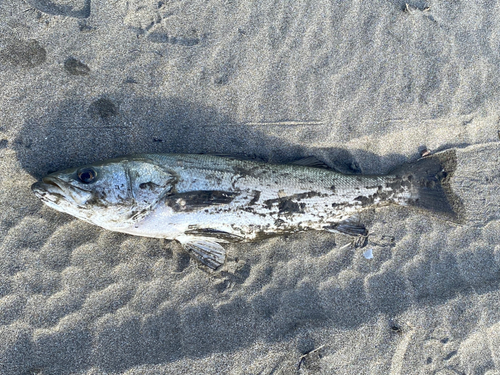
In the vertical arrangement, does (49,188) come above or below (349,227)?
above

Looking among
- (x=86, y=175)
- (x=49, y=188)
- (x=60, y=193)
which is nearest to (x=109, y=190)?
(x=86, y=175)

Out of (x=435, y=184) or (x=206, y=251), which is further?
(x=435, y=184)

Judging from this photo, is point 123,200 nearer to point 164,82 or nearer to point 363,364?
point 164,82

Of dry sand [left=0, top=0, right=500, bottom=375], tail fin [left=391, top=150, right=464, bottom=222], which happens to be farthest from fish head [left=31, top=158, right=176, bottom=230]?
tail fin [left=391, top=150, right=464, bottom=222]

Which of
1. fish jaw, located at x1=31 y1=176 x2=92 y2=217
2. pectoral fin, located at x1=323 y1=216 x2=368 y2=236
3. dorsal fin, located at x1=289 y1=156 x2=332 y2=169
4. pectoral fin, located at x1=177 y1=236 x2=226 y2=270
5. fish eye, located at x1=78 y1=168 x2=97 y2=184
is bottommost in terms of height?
pectoral fin, located at x1=177 y1=236 x2=226 y2=270

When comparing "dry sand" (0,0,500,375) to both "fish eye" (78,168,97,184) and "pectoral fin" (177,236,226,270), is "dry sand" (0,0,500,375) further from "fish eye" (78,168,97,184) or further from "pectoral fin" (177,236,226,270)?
"fish eye" (78,168,97,184)

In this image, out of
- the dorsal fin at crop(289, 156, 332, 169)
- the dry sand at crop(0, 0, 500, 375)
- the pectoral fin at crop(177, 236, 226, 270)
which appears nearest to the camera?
the dry sand at crop(0, 0, 500, 375)

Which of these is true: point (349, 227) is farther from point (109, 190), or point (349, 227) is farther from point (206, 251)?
point (109, 190)
